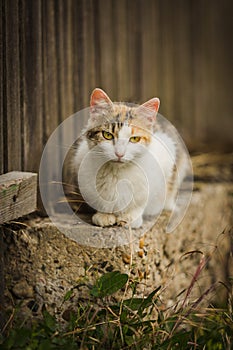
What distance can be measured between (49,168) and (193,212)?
0.94 metres

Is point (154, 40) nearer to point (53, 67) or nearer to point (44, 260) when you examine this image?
point (53, 67)

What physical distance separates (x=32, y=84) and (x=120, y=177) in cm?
64

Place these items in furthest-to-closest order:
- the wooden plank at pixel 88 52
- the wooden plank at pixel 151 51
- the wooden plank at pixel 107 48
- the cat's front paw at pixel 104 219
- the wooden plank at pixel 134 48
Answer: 1. the wooden plank at pixel 151 51
2. the wooden plank at pixel 134 48
3. the wooden plank at pixel 107 48
4. the wooden plank at pixel 88 52
5. the cat's front paw at pixel 104 219

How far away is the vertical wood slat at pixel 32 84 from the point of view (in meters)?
2.71

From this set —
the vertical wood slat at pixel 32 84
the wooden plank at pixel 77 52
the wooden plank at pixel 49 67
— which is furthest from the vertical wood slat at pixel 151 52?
the vertical wood slat at pixel 32 84

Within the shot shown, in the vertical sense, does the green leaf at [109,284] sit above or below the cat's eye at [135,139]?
below

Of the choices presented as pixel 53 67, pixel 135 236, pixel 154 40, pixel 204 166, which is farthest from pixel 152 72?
pixel 135 236

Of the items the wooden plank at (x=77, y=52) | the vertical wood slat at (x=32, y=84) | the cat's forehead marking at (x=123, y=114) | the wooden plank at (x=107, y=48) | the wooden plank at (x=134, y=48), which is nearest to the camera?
the cat's forehead marking at (x=123, y=114)

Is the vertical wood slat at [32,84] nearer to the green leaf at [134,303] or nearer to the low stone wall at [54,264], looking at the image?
the low stone wall at [54,264]

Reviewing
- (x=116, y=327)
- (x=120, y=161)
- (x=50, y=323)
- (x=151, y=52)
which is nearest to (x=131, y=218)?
(x=120, y=161)

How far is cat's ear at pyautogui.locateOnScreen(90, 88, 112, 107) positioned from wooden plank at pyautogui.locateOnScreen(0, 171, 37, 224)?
447 millimetres

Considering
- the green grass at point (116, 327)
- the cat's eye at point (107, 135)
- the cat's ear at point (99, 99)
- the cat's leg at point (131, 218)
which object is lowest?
the green grass at point (116, 327)

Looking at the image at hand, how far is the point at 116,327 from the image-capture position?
2.31 m

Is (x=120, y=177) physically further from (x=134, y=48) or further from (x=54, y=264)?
(x=134, y=48)
